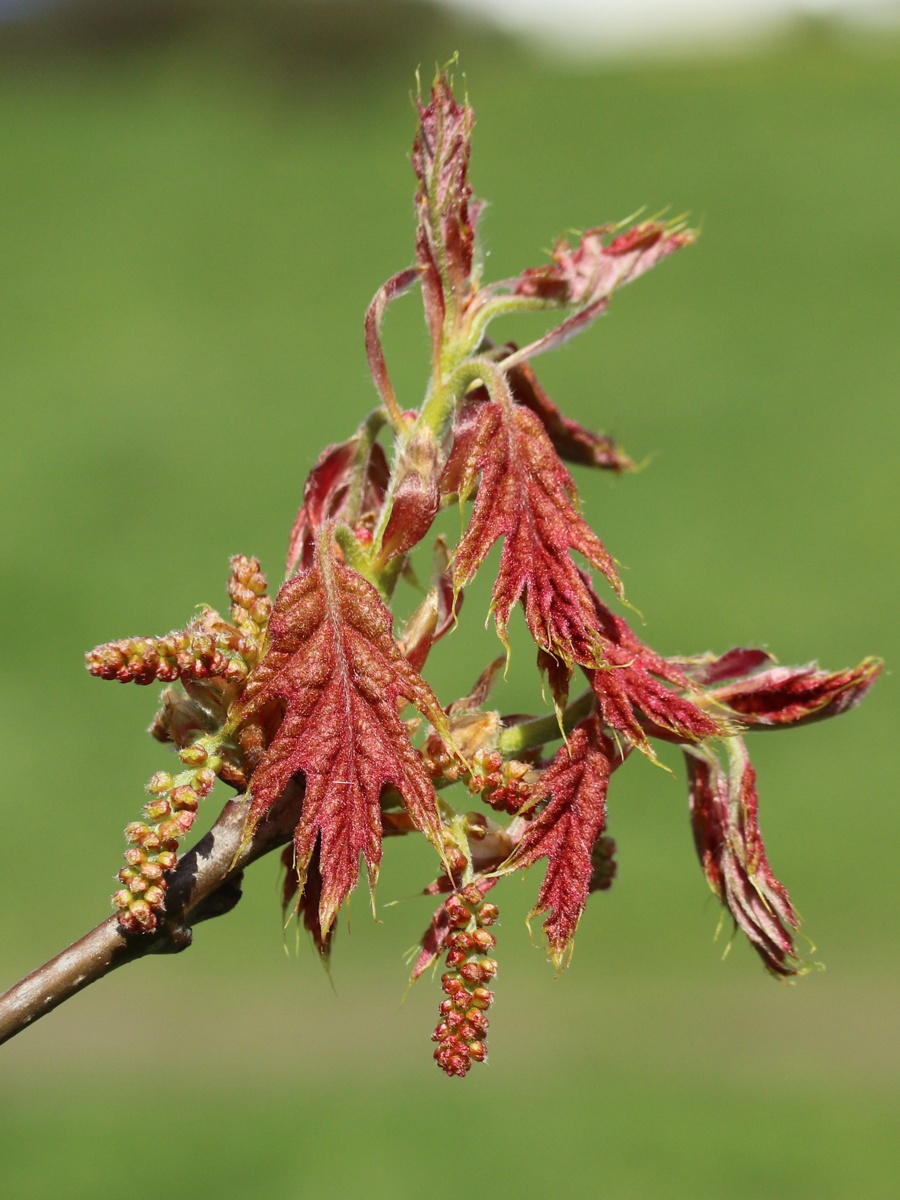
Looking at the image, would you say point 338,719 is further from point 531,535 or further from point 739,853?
point 739,853

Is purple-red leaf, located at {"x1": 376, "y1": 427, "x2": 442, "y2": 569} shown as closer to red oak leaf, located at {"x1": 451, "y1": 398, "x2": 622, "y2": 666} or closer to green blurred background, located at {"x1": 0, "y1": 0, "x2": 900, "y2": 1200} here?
red oak leaf, located at {"x1": 451, "y1": 398, "x2": 622, "y2": 666}

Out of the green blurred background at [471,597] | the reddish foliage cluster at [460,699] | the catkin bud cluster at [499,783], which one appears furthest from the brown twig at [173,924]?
the green blurred background at [471,597]

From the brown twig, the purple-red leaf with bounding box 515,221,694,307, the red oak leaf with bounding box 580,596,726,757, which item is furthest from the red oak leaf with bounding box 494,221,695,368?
the brown twig

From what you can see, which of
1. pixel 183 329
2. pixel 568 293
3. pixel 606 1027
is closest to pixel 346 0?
pixel 183 329

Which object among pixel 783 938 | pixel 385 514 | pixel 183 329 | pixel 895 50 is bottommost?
pixel 783 938

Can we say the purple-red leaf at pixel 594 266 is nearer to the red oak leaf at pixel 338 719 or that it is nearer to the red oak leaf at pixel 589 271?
the red oak leaf at pixel 589 271

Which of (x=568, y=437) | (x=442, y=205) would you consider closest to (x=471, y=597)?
(x=568, y=437)

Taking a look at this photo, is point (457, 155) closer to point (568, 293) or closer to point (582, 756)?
point (568, 293)
